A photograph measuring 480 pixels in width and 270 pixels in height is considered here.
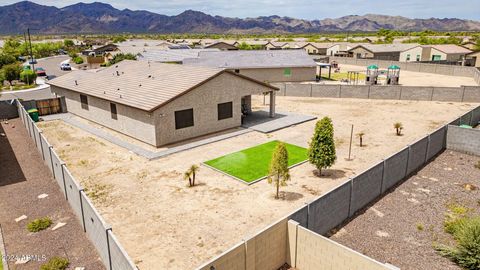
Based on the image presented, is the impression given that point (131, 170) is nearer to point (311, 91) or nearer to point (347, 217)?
point (347, 217)

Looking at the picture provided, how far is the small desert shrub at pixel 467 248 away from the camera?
10977 millimetres

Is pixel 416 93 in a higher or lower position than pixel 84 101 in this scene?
lower

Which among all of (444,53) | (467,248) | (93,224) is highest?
(444,53)

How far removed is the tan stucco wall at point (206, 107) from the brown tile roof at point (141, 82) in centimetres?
63

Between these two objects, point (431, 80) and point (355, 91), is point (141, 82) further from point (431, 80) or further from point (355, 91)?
point (431, 80)

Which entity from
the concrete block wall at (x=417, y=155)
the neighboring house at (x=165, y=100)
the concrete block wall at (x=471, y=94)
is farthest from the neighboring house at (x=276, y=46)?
the concrete block wall at (x=417, y=155)

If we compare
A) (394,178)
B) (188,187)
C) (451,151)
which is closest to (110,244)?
(188,187)

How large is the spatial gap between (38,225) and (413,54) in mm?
78677

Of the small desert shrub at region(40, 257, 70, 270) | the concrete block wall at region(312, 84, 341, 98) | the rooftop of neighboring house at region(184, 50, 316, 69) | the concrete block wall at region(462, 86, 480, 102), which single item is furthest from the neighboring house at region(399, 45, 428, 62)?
the small desert shrub at region(40, 257, 70, 270)

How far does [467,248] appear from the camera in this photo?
36.9 feet

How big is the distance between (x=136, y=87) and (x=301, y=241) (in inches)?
772

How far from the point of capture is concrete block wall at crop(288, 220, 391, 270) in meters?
9.40

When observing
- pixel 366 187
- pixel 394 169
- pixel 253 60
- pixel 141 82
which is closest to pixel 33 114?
pixel 141 82

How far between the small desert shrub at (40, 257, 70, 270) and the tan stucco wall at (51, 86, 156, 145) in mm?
11814
